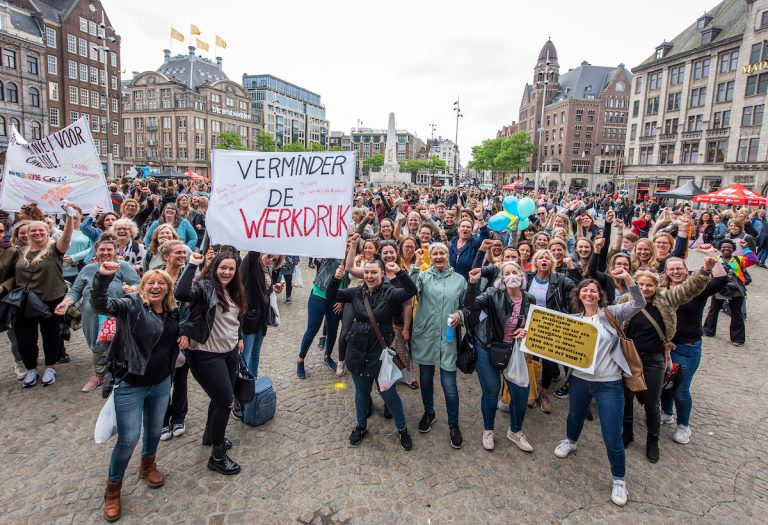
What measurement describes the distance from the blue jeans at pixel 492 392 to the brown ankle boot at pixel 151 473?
3.17 m

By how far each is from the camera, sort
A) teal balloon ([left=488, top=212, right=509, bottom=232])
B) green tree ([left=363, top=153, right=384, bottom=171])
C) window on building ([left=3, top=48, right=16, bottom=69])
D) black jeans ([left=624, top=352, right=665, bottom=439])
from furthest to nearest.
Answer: green tree ([left=363, top=153, right=384, bottom=171]), window on building ([left=3, top=48, right=16, bottom=69]), teal balloon ([left=488, top=212, right=509, bottom=232]), black jeans ([left=624, top=352, right=665, bottom=439])

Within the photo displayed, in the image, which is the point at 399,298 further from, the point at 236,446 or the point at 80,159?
the point at 80,159

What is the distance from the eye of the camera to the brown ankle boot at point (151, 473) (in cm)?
400

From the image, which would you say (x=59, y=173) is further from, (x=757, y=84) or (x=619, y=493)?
(x=757, y=84)

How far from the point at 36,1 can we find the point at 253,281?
64.7 m

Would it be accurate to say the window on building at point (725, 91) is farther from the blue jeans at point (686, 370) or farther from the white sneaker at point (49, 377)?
the white sneaker at point (49, 377)

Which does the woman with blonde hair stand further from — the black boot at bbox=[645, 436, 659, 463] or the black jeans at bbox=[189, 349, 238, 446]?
the black boot at bbox=[645, 436, 659, 463]

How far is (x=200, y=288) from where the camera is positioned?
3873mm

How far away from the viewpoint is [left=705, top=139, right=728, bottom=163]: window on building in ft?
158

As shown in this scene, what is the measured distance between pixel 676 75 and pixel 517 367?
64.5 meters

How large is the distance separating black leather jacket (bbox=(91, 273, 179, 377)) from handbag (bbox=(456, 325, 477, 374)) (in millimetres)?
2882

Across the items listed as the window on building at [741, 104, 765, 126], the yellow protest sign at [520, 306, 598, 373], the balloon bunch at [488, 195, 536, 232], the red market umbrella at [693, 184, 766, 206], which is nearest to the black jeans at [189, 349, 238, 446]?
the yellow protest sign at [520, 306, 598, 373]

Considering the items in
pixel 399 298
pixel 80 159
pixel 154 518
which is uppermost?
pixel 80 159

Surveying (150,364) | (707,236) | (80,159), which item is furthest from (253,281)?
(707,236)
